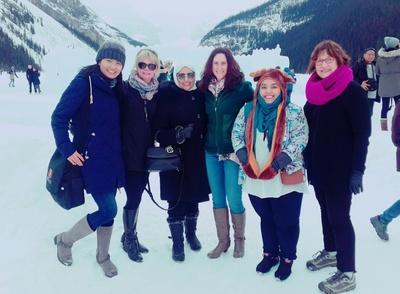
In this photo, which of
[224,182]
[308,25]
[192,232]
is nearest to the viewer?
[224,182]

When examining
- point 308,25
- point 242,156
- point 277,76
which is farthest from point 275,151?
point 308,25

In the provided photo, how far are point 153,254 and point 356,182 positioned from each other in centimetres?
200

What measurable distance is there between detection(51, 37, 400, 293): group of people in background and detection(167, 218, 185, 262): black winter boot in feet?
0.03

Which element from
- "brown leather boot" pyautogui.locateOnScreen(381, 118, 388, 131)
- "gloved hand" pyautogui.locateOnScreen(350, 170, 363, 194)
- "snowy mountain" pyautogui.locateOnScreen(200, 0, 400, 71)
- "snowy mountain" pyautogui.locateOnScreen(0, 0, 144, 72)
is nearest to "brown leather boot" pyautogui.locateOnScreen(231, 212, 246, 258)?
"gloved hand" pyautogui.locateOnScreen(350, 170, 363, 194)

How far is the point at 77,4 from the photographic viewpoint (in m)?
197

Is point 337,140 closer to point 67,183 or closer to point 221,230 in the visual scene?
point 221,230

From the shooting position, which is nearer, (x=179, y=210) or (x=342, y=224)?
(x=342, y=224)

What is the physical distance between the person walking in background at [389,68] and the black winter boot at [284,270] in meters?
5.47

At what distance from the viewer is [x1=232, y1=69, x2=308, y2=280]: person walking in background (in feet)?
10.3

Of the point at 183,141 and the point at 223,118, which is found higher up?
the point at 223,118

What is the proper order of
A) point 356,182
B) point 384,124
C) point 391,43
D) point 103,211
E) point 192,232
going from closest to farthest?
point 356,182 < point 103,211 < point 192,232 < point 391,43 < point 384,124

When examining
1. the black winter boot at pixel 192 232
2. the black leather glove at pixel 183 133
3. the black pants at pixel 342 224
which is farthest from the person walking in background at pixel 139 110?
the black pants at pixel 342 224

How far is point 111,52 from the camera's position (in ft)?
10.6

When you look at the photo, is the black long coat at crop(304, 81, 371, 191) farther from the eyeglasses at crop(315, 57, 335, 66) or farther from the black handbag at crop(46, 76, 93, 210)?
the black handbag at crop(46, 76, 93, 210)
